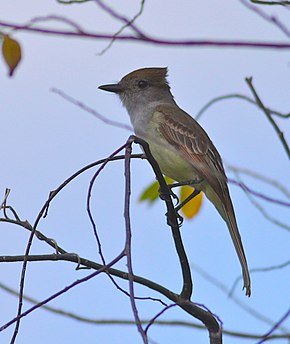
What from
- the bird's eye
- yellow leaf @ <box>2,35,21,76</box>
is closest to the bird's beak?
the bird's eye

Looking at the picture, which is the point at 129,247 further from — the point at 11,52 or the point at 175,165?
the point at 175,165

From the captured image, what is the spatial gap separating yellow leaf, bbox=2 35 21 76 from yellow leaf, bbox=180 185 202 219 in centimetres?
194

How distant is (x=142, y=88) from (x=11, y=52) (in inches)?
135

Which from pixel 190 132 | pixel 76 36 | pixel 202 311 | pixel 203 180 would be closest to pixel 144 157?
pixel 202 311

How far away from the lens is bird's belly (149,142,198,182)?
488cm

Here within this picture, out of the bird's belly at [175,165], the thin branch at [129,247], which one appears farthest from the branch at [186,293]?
the bird's belly at [175,165]

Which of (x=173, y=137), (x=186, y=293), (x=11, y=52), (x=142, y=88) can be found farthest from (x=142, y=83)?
(x=11, y=52)

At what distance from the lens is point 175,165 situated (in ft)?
16.0

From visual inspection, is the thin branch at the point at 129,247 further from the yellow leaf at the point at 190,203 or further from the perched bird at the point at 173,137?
the yellow leaf at the point at 190,203

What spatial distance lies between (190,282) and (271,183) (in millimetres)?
1040

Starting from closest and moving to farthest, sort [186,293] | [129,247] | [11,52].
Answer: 1. [129,247]
2. [11,52]
3. [186,293]

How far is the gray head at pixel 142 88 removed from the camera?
231 inches

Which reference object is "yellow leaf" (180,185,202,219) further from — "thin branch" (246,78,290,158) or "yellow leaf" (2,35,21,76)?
"yellow leaf" (2,35,21,76)

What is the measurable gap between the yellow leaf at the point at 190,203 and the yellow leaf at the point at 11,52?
194cm
